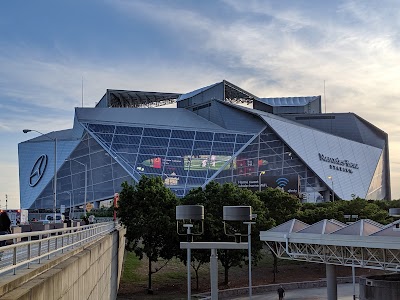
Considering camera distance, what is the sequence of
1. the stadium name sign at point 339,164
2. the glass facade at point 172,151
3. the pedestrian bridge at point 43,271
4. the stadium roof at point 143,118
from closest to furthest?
the pedestrian bridge at point 43,271, the glass facade at point 172,151, the stadium roof at point 143,118, the stadium name sign at point 339,164

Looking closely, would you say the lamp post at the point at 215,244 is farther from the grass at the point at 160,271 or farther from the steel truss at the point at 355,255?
the grass at the point at 160,271

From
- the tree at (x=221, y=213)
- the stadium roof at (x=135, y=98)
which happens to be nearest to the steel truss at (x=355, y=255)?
the tree at (x=221, y=213)

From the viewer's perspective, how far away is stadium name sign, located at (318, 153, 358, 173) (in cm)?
12476

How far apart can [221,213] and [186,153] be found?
184ft

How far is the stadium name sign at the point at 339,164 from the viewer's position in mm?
124756

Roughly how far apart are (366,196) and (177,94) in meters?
50.1

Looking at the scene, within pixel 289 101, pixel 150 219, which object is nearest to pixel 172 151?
pixel 289 101

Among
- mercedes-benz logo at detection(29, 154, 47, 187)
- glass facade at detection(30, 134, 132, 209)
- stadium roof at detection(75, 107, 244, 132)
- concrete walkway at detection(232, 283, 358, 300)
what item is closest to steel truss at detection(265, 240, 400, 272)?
concrete walkway at detection(232, 283, 358, 300)

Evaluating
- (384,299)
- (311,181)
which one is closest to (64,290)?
(384,299)

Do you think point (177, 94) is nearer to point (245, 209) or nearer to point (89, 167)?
point (89, 167)

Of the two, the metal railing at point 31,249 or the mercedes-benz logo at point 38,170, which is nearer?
the metal railing at point 31,249

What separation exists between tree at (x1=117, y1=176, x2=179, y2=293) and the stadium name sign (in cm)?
7910

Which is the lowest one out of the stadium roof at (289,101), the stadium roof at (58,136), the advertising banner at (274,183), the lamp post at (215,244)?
the lamp post at (215,244)

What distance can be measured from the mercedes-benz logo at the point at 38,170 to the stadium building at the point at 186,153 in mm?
269
